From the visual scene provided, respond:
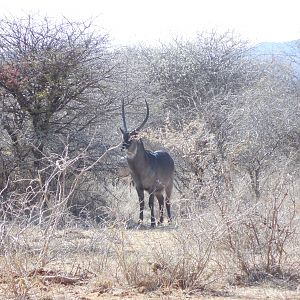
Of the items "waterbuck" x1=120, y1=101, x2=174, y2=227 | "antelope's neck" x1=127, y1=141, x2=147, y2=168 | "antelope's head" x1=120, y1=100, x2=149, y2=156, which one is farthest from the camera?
"antelope's neck" x1=127, y1=141, x2=147, y2=168

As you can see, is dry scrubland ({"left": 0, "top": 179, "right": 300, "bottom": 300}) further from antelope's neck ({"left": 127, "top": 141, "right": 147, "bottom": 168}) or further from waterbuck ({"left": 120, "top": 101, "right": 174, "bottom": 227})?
antelope's neck ({"left": 127, "top": 141, "right": 147, "bottom": 168})

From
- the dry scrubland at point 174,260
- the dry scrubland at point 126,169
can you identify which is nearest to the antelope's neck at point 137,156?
the dry scrubland at point 126,169

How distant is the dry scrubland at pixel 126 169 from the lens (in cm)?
707

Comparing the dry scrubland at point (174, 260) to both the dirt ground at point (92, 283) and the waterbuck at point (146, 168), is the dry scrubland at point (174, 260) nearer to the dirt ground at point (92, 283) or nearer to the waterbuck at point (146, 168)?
the dirt ground at point (92, 283)

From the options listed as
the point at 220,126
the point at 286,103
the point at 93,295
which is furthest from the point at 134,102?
the point at 93,295

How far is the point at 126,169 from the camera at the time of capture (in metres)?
15.0

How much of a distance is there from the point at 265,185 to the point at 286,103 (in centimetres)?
1213

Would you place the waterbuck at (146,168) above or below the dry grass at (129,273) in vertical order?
above

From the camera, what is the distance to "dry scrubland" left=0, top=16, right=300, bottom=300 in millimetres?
7074

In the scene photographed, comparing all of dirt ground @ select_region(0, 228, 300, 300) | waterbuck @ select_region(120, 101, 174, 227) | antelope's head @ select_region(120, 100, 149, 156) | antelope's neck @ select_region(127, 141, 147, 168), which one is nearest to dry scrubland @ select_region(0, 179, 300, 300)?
dirt ground @ select_region(0, 228, 300, 300)

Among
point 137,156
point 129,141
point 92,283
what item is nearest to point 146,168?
point 137,156

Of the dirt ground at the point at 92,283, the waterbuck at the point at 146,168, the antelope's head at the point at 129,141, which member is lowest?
the dirt ground at the point at 92,283

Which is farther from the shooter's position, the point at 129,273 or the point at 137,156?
the point at 137,156

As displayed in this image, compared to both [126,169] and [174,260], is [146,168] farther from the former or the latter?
[174,260]
